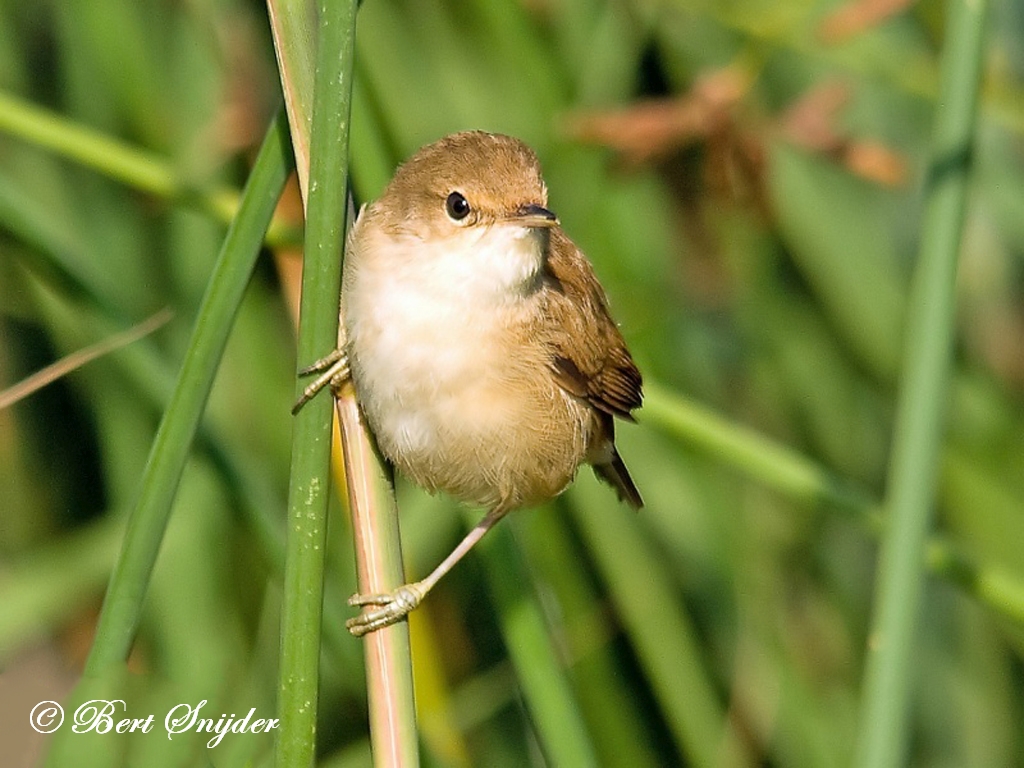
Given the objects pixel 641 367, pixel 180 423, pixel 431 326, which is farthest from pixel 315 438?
pixel 641 367

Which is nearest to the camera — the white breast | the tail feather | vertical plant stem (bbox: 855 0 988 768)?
vertical plant stem (bbox: 855 0 988 768)

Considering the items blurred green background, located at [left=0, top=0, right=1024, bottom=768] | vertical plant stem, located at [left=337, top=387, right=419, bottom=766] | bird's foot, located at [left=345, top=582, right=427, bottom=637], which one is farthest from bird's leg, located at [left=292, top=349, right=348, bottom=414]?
blurred green background, located at [left=0, top=0, right=1024, bottom=768]

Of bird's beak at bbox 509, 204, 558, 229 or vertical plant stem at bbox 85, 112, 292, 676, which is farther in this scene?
bird's beak at bbox 509, 204, 558, 229

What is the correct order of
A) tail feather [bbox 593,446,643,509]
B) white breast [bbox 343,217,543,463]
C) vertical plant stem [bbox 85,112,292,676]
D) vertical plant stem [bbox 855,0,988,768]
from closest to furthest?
vertical plant stem [bbox 85,112,292,676] → vertical plant stem [bbox 855,0,988,768] → white breast [bbox 343,217,543,463] → tail feather [bbox 593,446,643,509]

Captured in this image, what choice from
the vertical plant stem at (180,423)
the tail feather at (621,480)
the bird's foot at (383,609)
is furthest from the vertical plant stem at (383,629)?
the tail feather at (621,480)

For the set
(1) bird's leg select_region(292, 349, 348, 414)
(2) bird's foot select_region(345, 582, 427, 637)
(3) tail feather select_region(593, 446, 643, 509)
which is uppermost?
(3) tail feather select_region(593, 446, 643, 509)

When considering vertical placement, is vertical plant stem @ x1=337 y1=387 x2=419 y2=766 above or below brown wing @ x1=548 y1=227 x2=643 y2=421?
below

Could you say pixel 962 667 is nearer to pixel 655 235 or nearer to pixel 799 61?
pixel 655 235

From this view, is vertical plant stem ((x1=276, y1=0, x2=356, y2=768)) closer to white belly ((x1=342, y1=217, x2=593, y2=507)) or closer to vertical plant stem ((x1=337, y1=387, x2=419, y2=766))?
vertical plant stem ((x1=337, y1=387, x2=419, y2=766))
